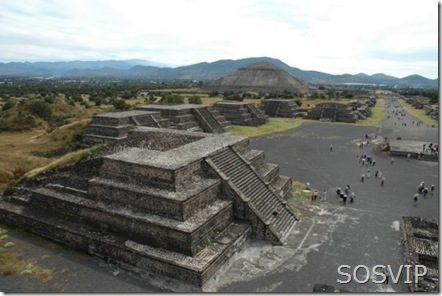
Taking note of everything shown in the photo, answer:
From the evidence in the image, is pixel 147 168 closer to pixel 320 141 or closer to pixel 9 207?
pixel 9 207

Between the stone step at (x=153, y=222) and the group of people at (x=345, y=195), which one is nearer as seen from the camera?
the stone step at (x=153, y=222)

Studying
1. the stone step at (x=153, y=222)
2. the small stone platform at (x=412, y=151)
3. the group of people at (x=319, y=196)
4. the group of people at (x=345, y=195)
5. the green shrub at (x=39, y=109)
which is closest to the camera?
the stone step at (x=153, y=222)

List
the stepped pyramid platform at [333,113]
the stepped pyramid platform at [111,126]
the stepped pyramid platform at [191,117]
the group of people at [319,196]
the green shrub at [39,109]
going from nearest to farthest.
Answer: the group of people at [319,196]
the stepped pyramid platform at [111,126]
the stepped pyramid platform at [191,117]
the green shrub at [39,109]
the stepped pyramid platform at [333,113]

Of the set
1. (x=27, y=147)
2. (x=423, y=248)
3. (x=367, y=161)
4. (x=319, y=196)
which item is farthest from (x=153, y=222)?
(x=27, y=147)

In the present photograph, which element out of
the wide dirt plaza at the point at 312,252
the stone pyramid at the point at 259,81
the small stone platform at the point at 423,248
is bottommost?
the wide dirt plaza at the point at 312,252

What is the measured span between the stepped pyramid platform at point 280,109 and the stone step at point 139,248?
41.6 meters

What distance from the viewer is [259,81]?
329 ft

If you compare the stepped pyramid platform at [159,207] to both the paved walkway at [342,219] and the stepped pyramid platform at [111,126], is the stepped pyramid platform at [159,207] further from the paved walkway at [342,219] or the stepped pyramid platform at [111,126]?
the stepped pyramid platform at [111,126]

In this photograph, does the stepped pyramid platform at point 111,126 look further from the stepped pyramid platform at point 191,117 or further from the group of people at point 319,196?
the group of people at point 319,196

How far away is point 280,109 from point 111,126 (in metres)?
33.5

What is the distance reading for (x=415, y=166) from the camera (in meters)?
24.8

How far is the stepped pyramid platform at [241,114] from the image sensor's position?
42781 millimetres
